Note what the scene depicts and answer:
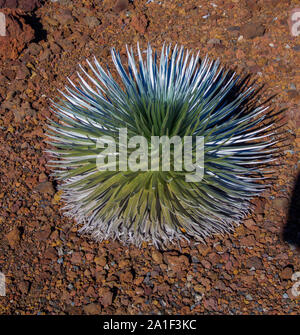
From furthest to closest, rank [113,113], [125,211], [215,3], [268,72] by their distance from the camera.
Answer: [215,3]
[268,72]
[113,113]
[125,211]

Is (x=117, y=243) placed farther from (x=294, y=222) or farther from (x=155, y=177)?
(x=294, y=222)

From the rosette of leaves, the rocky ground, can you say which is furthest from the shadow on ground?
the rosette of leaves

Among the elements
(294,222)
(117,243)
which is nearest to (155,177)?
(117,243)

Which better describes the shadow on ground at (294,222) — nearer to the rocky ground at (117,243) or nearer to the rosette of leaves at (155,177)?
the rocky ground at (117,243)

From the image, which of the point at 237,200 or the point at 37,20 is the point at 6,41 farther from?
the point at 237,200

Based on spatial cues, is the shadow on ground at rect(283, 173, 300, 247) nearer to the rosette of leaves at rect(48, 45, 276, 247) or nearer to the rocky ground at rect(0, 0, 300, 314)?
the rocky ground at rect(0, 0, 300, 314)

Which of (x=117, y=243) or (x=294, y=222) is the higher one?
(x=294, y=222)
